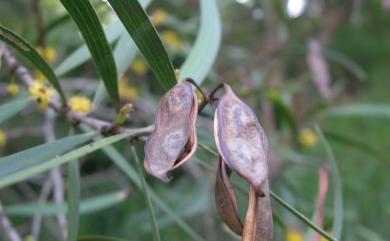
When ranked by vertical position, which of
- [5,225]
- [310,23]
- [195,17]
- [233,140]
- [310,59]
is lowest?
[310,23]

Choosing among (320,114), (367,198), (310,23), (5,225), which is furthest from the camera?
(310,23)

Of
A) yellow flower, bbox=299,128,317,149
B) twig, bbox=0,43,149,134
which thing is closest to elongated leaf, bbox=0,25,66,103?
twig, bbox=0,43,149,134

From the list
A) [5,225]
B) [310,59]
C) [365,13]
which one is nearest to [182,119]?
[5,225]

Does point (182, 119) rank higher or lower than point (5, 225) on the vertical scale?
higher

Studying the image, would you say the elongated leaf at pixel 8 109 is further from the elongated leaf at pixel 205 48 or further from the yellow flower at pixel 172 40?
the yellow flower at pixel 172 40

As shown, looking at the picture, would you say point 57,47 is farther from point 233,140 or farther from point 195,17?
point 233,140

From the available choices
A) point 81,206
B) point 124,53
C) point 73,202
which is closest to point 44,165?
point 73,202

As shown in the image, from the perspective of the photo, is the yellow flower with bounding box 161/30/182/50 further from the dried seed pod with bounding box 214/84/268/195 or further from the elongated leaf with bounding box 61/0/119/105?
the dried seed pod with bounding box 214/84/268/195
